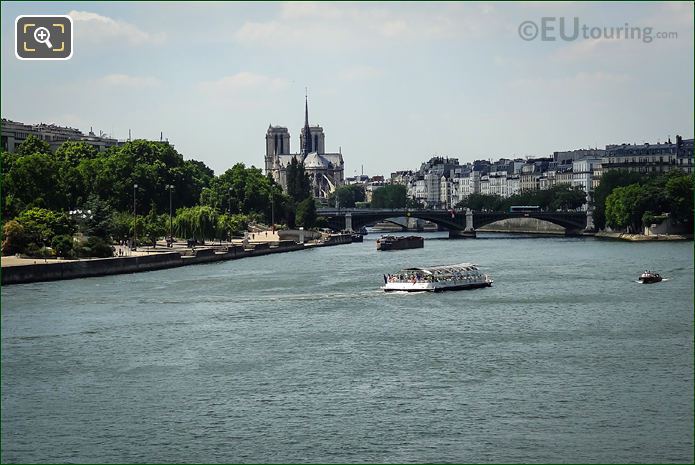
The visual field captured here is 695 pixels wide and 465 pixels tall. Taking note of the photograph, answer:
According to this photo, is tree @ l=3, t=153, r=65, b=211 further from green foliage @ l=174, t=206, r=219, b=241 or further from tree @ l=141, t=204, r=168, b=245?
green foliage @ l=174, t=206, r=219, b=241

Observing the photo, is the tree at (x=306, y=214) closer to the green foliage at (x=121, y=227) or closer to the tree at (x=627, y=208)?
the tree at (x=627, y=208)

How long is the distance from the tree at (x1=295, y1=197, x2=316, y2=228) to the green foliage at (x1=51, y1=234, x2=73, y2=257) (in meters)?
61.4

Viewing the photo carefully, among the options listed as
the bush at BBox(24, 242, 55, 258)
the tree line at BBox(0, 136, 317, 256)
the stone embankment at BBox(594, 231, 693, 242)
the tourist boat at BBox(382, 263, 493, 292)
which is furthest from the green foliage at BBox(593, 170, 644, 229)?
the bush at BBox(24, 242, 55, 258)

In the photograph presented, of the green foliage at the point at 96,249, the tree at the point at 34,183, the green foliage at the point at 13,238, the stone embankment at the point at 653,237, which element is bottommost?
the stone embankment at the point at 653,237

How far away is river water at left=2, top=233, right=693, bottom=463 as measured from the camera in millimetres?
29000

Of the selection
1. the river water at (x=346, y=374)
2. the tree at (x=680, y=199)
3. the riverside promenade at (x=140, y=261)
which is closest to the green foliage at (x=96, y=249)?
the riverside promenade at (x=140, y=261)

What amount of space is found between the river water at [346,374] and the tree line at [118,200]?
10829 millimetres

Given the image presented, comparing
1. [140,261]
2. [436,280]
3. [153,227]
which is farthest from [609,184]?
[436,280]

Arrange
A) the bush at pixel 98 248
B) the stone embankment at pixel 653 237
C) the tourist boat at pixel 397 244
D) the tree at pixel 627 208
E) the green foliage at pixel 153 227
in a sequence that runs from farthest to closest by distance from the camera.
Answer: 1. the tree at pixel 627 208
2. the tourist boat at pixel 397 244
3. the stone embankment at pixel 653 237
4. the green foliage at pixel 153 227
5. the bush at pixel 98 248

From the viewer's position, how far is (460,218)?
5595 inches

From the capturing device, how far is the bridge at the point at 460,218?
13588 centimetres

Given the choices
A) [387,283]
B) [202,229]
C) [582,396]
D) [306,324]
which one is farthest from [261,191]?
[582,396]

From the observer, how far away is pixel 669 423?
3020 centimetres

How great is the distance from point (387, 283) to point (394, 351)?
21353mm
